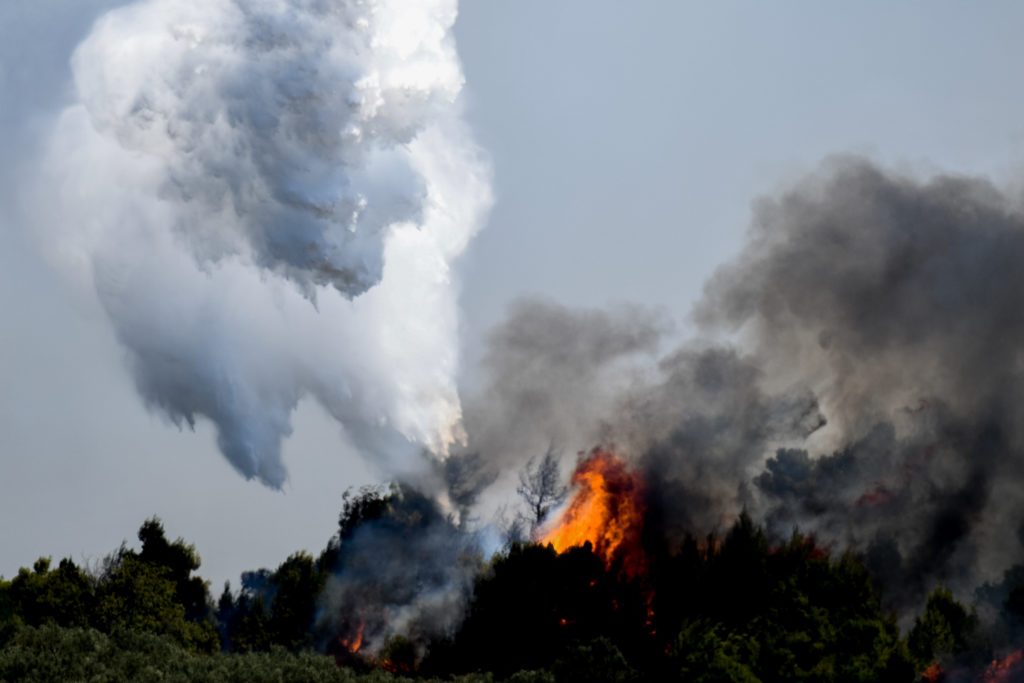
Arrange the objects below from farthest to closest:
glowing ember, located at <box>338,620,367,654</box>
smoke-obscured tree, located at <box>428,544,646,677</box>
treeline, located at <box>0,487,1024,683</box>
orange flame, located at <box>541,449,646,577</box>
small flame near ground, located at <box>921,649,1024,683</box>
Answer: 1. glowing ember, located at <box>338,620,367,654</box>
2. orange flame, located at <box>541,449,646,577</box>
3. smoke-obscured tree, located at <box>428,544,646,677</box>
4. small flame near ground, located at <box>921,649,1024,683</box>
5. treeline, located at <box>0,487,1024,683</box>

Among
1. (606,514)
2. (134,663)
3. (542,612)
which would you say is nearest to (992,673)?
(542,612)

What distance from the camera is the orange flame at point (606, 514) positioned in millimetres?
76125

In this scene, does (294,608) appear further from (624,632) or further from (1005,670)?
(1005,670)

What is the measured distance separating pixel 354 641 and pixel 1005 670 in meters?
38.2

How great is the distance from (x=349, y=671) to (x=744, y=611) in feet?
62.0

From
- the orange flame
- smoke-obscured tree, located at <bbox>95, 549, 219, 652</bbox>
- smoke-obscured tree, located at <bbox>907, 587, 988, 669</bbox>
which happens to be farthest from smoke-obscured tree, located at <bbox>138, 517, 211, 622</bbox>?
smoke-obscured tree, located at <bbox>907, 587, 988, 669</bbox>

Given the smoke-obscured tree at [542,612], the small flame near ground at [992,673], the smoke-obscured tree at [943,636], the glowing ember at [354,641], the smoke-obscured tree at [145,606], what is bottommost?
the small flame near ground at [992,673]

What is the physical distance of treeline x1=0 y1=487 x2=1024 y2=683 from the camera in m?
53.3

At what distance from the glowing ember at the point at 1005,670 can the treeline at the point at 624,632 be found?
0.37m

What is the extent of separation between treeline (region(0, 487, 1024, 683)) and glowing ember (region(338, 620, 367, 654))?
1.29 meters

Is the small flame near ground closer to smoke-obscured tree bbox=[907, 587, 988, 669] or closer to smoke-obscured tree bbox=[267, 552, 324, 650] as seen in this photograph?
smoke-obscured tree bbox=[907, 587, 988, 669]

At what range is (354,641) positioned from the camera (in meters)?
79.8

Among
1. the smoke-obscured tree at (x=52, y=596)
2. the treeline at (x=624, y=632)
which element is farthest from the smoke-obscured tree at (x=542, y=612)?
the smoke-obscured tree at (x=52, y=596)

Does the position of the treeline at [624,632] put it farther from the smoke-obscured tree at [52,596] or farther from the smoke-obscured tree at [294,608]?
the smoke-obscured tree at [294,608]
